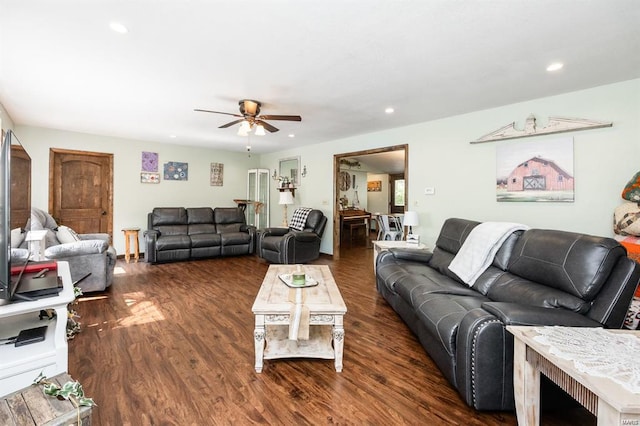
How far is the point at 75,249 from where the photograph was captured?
136 inches

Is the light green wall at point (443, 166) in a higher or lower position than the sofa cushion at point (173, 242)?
higher

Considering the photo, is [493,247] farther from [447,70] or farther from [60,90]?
[60,90]

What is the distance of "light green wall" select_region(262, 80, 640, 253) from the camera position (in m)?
2.76

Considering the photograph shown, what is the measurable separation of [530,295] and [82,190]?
22.6ft

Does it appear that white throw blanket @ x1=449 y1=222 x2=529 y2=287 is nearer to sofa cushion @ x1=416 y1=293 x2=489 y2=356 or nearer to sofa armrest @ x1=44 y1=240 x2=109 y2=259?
sofa cushion @ x1=416 y1=293 x2=489 y2=356

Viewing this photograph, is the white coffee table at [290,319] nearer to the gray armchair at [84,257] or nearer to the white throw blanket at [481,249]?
the white throw blanket at [481,249]

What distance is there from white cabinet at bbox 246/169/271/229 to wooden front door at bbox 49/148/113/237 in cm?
294

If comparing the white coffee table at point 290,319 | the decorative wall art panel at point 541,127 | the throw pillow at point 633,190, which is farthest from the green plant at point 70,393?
the decorative wall art panel at point 541,127

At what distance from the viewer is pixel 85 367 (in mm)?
1994

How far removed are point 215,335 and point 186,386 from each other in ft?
2.23

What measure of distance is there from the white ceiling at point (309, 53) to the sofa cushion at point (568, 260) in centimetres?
142

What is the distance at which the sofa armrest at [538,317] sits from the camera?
1531 mm

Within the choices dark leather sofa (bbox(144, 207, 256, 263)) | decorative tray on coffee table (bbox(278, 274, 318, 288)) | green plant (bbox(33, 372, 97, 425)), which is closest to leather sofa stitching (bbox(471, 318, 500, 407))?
decorative tray on coffee table (bbox(278, 274, 318, 288))

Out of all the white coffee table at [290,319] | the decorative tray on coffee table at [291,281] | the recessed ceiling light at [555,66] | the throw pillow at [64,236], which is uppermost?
the recessed ceiling light at [555,66]
